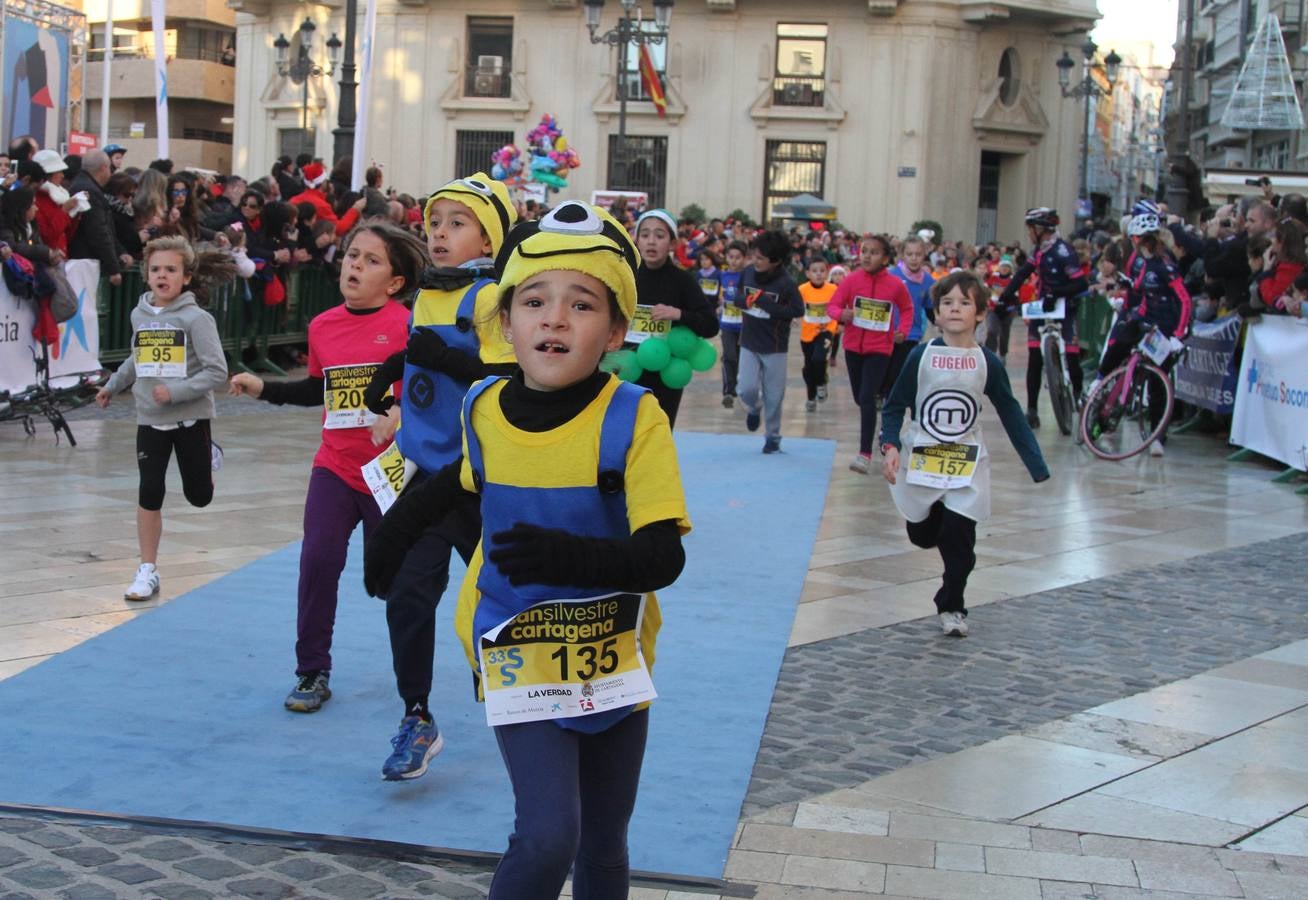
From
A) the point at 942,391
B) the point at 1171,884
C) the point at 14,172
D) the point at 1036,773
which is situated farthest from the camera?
the point at 14,172

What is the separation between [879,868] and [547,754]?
1590 mm

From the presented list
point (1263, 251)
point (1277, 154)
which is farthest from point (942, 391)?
point (1277, 154)

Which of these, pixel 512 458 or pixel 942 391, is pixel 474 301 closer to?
pixel 512 458

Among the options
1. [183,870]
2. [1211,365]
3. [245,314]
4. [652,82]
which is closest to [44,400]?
[245,314]

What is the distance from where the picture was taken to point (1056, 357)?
51.6 ft

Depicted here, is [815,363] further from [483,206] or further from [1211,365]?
[483,206]

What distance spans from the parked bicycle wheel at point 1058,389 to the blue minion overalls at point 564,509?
41.8 ft

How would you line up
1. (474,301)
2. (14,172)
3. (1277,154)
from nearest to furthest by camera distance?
(474,301) → (14,172) → (1277,154)

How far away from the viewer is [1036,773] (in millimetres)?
5473

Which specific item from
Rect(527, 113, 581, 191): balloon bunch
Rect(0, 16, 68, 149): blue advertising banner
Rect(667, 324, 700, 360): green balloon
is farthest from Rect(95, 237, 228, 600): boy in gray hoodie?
Rect(527, 113, 581, 191): balloon bunch

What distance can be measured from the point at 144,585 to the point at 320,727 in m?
2.14

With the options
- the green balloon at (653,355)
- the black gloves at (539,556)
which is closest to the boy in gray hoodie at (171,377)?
the green balloon at (653,355)

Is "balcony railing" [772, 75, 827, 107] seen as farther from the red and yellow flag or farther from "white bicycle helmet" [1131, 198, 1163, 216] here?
"white bicycle helmet" [1131, 198, 1163, 216]

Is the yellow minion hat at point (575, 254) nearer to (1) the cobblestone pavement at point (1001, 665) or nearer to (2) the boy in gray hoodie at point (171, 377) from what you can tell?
(1) the cobblestone pavement at point (1001, 665)
